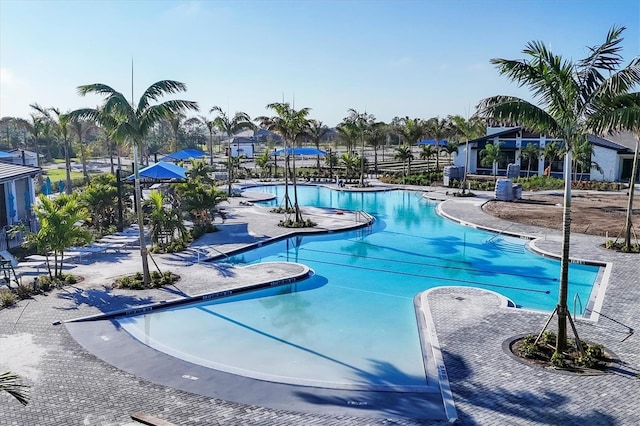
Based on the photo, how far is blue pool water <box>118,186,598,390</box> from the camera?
443 inches

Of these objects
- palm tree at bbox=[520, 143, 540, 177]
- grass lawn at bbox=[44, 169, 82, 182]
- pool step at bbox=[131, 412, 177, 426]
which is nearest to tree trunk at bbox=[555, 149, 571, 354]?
pool step at bbox=[131, 412, 177, 426]

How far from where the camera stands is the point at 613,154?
131 ft

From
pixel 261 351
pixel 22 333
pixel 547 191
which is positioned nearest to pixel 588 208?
pixel 547 191

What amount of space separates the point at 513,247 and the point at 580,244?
2.57m

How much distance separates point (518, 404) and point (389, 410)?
2.23m

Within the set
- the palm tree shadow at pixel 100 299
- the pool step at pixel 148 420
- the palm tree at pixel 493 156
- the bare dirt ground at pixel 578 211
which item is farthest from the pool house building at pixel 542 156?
the pool step at pixel 148 420

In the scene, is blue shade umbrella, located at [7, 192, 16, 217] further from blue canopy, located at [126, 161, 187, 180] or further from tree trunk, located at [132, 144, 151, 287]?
tree trunk, located at [132, 144, 151, 287]

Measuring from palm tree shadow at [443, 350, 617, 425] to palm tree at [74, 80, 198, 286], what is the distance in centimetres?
1030

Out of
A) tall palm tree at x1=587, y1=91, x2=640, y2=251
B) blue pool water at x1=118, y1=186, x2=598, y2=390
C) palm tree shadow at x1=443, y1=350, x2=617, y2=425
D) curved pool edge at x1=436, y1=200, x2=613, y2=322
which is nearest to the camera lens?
palm tree shadow at x1=443, y1=350, x2=617, y2=425

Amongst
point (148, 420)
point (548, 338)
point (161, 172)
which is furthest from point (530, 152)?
point (148, 420)

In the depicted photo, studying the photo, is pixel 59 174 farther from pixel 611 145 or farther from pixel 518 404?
pixel 518 404

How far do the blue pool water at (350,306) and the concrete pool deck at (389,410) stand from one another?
1100 millimetres

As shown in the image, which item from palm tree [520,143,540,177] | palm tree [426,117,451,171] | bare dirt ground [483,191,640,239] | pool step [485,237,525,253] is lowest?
pool step [485,237,525,253]

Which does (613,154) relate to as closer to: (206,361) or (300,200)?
(300,200)
